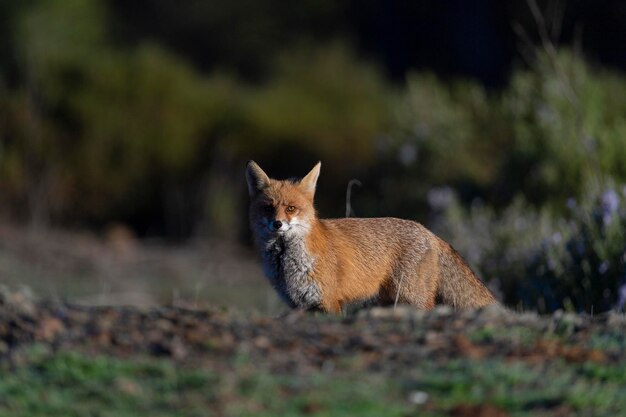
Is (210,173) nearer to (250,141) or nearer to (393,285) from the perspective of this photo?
(250,141)

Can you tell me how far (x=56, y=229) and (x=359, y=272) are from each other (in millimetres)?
12409

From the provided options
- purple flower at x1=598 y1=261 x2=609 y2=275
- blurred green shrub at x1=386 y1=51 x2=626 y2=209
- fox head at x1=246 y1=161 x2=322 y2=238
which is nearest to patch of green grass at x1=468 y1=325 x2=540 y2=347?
fox head at x1=246 y1=161 x2=322 y2=238

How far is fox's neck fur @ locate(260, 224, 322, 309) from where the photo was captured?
798 cm

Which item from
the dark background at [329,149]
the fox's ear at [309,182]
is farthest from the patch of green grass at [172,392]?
the dark background at [329,149]

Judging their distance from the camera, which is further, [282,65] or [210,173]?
[282,65]

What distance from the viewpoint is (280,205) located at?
830 centimetres

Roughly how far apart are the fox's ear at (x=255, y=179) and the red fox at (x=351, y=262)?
0.68 feet

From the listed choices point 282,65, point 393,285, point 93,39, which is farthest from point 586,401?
point 93,39

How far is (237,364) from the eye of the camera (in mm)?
5473

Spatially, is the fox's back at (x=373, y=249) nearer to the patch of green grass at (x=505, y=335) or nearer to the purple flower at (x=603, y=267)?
the purple flower at (x=603, y=267)

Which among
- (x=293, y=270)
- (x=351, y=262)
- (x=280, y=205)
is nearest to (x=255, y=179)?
(x=280, y=205)

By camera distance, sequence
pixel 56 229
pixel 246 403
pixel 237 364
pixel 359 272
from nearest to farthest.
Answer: pixel 246 403, pixel 237 364, pixel 359 272, pixel 56 229

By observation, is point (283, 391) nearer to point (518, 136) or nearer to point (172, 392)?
point (172, 392)

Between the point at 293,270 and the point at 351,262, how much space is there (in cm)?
39
